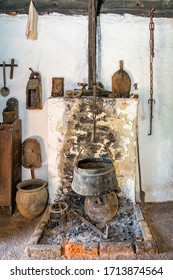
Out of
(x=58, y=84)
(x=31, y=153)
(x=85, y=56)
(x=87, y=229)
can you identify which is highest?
(x=85, y=56)

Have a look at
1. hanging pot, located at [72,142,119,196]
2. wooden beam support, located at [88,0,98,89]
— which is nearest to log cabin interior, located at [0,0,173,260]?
wooden beam support, located at [88,0,98,89]

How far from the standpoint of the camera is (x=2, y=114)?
11.7 ft

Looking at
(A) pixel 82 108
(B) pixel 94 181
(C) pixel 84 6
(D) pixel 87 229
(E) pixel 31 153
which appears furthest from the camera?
(E) pixel 31 153

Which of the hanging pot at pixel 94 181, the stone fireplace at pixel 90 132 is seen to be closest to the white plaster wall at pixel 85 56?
the stone fireplace at pixel 90 132

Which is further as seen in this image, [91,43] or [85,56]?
[85,56]

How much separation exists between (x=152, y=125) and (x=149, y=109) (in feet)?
0.69

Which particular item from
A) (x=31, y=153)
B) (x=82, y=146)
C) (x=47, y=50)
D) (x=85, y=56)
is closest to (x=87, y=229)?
(x=82, y=146)

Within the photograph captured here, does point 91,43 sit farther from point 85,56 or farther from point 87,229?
point 87,229

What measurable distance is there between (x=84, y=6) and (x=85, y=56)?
23.9 inches

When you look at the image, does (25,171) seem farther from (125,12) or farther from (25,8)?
(125,12)

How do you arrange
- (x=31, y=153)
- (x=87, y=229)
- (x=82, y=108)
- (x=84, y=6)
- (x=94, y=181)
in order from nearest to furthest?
(x=94, y=181) < (x=87, y=229) < (x=82, y=108) < (x=84, y=6) < (x=31, y=153)

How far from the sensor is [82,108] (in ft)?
10.6

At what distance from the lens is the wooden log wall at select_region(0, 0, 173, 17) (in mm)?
3406

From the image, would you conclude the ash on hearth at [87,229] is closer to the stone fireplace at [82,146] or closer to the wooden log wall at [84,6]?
the stone fireplace at [82,146]
